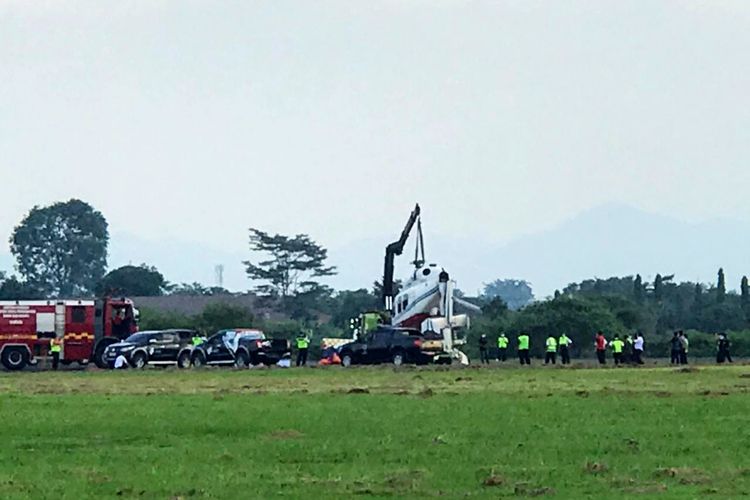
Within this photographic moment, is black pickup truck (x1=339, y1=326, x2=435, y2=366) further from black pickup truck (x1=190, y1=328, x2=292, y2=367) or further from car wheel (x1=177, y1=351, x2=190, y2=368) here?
car wheel (x1=177, y1=351, x2=190, y2=368)

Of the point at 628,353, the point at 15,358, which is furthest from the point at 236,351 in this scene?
the point at 628,353

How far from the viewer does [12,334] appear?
2753 inches

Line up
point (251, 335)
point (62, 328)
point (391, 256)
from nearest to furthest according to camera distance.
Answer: point (251, 335) → point (62, 328) → point (391, 256)

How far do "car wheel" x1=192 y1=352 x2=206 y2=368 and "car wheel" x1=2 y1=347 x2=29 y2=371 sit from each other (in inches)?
279

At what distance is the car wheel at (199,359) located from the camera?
68.8 metres

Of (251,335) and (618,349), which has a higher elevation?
(251,335)

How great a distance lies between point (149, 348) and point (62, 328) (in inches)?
206

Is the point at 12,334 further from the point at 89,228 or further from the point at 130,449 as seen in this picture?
the point at 89,228

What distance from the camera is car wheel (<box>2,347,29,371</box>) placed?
69312 mm

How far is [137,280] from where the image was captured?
497ft

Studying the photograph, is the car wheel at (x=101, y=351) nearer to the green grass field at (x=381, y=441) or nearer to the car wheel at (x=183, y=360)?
the car wheel at (x=183, y=360)

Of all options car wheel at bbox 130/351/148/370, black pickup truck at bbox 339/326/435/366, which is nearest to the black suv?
car wheel at bbox 130/351/148/370

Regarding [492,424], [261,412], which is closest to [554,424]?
[492,424]

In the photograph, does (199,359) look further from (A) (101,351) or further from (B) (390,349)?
(B) (390,349)
